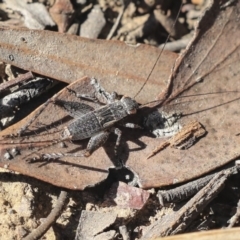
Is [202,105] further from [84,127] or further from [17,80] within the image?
[17,80]

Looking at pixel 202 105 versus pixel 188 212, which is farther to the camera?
pixel 202 105

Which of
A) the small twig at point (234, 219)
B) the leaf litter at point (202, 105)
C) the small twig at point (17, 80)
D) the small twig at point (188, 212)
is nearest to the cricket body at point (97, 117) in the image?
the leaf litter at point (202, 105)

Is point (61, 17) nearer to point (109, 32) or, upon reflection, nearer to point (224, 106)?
point (109, 32)

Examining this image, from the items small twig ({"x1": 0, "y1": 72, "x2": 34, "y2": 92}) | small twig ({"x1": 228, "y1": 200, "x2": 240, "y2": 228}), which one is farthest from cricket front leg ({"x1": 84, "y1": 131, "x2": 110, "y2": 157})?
small twig ({"x1": 228, "y1": 200, "x2": 240, "y2": 228})

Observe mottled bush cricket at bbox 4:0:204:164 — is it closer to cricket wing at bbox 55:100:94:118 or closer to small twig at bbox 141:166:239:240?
cricket wing at bbox 55:100:94:118

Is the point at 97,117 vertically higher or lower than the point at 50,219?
higher

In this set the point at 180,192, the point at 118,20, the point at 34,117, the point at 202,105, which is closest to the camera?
the point at 180,192

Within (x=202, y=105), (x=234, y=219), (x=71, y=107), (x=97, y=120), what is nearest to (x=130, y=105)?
(x=97, y=120)
